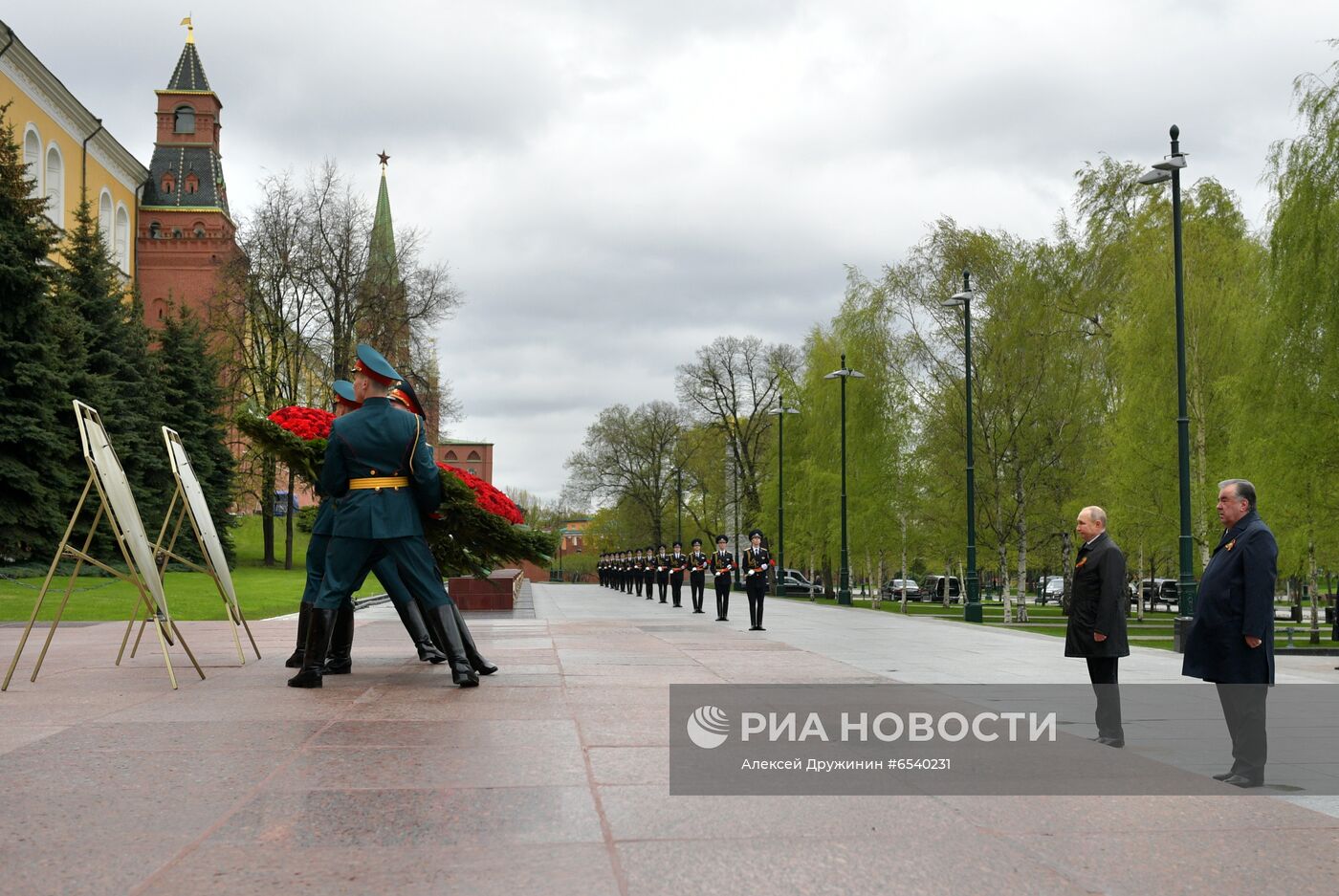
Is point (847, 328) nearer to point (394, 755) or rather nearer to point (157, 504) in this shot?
point (157, 504)

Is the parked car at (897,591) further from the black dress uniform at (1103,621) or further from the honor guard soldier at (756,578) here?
the black dress uniform at (1103,621)

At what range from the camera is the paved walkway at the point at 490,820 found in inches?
166

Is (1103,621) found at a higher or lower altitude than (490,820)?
higher

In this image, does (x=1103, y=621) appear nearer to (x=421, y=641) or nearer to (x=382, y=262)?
(x=421, y=641)

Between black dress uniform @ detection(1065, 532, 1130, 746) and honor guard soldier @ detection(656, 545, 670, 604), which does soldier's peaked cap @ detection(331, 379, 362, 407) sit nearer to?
black dress uniform @ detection(1065, 532, 1130, 746)

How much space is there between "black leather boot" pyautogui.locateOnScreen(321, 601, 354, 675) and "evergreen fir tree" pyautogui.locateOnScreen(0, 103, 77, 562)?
22.9 m


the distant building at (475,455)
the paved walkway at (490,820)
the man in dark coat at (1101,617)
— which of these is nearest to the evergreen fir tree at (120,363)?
the paved walkway at (490,820)

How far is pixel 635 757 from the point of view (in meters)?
6.53

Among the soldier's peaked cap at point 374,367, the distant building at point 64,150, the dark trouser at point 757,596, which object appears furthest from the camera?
the distant building at point 64,150

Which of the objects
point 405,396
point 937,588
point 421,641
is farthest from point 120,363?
point 937,588

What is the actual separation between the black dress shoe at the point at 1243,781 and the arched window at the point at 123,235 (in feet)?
246

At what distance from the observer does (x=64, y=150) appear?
61438mm

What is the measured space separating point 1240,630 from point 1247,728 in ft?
1.62
